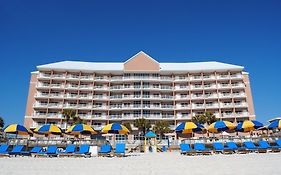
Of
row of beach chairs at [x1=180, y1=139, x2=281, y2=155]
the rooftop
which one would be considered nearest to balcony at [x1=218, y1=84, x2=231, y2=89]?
the rooftop

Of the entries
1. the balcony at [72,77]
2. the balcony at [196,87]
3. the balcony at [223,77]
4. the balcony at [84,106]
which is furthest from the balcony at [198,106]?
the balcony at [72,77]

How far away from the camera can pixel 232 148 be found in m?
19.3

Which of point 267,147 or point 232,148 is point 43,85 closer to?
point 232,148

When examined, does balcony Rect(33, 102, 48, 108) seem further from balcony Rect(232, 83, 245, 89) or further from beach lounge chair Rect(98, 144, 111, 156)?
balcony Rect(232, 83, 245, 89)

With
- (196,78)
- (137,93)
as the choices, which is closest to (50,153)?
(137,93)

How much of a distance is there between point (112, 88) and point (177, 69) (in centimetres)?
1624

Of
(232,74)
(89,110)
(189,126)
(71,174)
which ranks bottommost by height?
(71,174)

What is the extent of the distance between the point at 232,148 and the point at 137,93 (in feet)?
110

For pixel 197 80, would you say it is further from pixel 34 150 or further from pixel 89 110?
pixel 34 150

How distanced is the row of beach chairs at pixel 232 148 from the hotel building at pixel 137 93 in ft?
92.3

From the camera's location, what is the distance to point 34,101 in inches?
1937

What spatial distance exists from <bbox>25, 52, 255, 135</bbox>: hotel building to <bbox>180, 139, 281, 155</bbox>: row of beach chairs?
2812 cm

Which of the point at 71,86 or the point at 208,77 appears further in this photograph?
the point at 208,77

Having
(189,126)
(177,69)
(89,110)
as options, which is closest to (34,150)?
(189,126)
